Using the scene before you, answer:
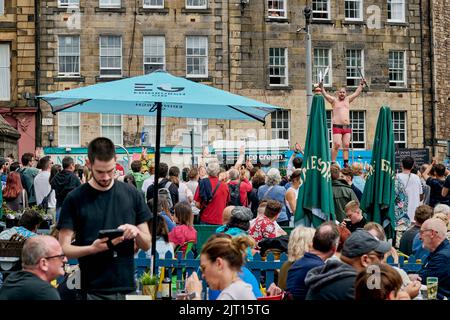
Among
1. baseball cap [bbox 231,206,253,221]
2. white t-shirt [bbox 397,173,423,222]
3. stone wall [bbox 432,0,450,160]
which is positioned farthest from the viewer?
stone wall [bbox 432,0,450,160]

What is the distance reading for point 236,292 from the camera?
6.76 metres

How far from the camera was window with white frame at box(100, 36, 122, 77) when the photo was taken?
41844 millimetres

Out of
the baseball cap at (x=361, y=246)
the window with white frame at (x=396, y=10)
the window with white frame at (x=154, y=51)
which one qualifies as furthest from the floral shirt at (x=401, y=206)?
the window with white frame at (x=396, y=10)

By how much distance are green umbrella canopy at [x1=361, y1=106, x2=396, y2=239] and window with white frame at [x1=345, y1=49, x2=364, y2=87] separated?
31.5 m

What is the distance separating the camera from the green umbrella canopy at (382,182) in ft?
43.4

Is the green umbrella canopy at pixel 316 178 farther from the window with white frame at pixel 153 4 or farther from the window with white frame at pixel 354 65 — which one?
the window with white frame at pixel 354 65

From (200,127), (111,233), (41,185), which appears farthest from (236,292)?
(200,127)

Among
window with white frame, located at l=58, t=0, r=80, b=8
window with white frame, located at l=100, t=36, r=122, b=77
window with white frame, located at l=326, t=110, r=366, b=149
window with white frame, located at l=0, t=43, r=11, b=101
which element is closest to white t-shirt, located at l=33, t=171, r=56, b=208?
window with white frame, located at l=100, t=36, r=122, b=77

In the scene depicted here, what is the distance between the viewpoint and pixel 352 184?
52.9ft

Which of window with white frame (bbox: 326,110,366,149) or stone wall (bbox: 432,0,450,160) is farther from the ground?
stone wall (bbox: 432,0,450,160)

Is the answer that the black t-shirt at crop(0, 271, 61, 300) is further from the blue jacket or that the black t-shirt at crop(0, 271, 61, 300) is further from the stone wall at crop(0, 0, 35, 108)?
the stone wall at crop(0, 0, 35, 108)

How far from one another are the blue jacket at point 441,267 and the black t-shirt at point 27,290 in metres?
4.80

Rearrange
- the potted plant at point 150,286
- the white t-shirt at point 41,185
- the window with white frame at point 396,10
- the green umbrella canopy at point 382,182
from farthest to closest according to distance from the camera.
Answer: the window with white frame at point 396,10, the white t-shirt at point 41,185, the green umbrella canopy at point 382,182, the potted plant at point 150,286

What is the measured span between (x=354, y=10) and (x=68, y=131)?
15.9 metres
